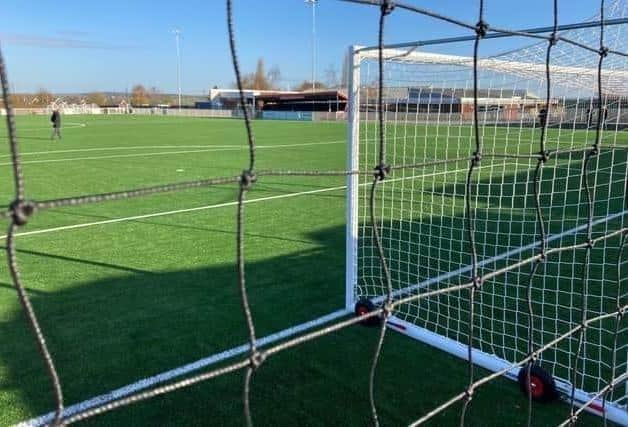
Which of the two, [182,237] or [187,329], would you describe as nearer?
[187,329]

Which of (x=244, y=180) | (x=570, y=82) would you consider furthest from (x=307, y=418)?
(x=570, y=82)

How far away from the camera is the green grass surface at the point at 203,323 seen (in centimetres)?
287

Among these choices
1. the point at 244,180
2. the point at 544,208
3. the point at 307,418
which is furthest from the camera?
the point at 544,208

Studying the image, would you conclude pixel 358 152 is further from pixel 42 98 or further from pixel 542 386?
pixel 42 98

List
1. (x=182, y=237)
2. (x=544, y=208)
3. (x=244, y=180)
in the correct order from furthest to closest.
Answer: (x=544, y=208), (x=182, y=237), (x=244, y=180)

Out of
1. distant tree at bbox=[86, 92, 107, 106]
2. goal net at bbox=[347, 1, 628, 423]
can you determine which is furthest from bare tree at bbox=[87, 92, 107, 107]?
goal net at bbox=[347, 1, 628, 423]

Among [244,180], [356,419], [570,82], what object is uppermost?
[570,82]

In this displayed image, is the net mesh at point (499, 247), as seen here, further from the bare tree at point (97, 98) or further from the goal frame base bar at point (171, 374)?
the bare tree at point (97, 98)

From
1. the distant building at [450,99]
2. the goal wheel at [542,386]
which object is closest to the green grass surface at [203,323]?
the goal wheel at [542,386]

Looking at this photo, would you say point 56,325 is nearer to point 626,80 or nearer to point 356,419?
point 356,419

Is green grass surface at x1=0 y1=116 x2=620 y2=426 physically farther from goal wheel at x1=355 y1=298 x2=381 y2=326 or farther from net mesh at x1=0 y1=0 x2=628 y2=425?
net mesh at x1=0 y1=0 x2=628 y2=425

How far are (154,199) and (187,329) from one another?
5.26 metres

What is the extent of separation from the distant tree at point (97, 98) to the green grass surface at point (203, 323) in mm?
72422

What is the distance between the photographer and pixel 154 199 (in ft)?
28.5
